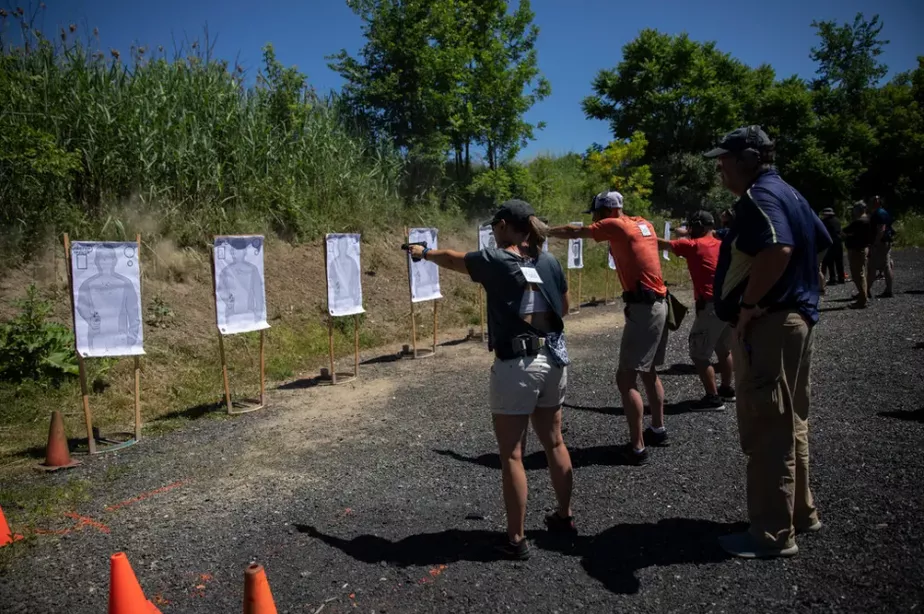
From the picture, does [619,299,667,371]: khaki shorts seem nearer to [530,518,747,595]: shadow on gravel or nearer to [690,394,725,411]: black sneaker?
[530,518,747,595]: shadow on gravel

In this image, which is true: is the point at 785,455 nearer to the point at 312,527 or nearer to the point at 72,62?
the point at 312,527

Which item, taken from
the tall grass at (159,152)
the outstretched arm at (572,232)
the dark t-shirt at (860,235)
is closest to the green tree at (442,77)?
the tall grass at (159,152)

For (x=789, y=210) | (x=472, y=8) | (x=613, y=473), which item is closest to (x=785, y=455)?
(x=789, y=210)

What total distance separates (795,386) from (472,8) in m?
16.6

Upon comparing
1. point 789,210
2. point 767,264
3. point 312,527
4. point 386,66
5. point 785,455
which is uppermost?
point 386,66

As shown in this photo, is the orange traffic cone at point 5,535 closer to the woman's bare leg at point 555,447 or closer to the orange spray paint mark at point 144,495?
the orange spray paint mark at point 144,495

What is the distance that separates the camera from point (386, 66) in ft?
54.7

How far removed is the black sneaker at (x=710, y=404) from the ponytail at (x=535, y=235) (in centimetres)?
351

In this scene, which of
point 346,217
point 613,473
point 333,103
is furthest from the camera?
point 333,103

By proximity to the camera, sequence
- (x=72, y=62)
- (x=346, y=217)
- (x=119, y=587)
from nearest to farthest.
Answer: (x=119, y=587), (x=72, y=62), (x=346, y=217)

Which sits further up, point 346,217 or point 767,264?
point 346,217

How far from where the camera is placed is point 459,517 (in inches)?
166

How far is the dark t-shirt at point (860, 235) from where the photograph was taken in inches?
471

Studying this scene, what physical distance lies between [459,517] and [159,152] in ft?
30.5
